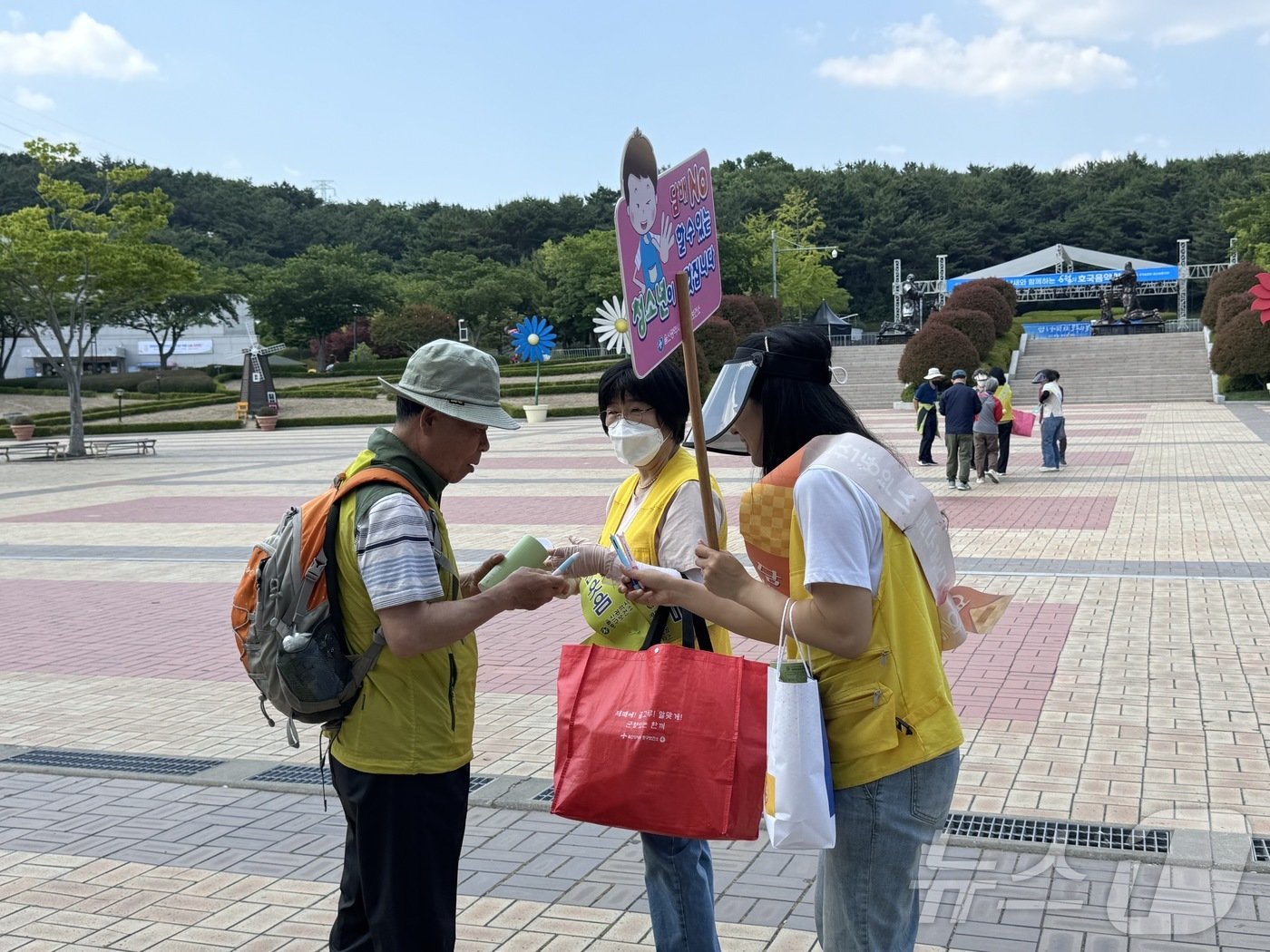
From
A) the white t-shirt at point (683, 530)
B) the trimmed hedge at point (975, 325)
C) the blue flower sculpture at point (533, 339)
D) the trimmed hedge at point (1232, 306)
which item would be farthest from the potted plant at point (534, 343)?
the white t-shirt at point (683, 530)

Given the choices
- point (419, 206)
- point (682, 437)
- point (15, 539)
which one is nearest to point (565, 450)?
point (15, 539)

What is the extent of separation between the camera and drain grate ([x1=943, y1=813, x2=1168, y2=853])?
3924 mm

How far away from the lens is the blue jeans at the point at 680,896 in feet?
9.07

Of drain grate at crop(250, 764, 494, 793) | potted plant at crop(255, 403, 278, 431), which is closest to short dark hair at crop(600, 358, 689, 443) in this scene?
drain grate at crop(250, 764, 494, 793)

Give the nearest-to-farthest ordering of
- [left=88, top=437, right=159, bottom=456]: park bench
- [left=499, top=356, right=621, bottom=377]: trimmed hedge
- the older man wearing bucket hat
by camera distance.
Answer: the older man wearing bucket hat, [left=88, top=437, right=159, bottom=456]: park bench, [left=499, top=356, right=621, bottom=377]: trimmed hedge

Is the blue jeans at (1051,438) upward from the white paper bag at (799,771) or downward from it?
downward

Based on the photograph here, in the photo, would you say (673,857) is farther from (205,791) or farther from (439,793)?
(205,791)

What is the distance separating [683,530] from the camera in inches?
113

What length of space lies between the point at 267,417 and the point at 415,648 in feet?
120

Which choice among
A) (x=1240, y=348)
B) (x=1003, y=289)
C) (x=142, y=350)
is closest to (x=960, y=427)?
(x=1240, y=348)

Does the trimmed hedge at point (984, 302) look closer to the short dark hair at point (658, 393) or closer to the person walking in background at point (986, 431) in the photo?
the person walking in background at point (986, 431)

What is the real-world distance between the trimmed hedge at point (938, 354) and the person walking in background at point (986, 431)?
19.0 meters

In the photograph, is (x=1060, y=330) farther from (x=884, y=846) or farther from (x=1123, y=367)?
(x=884, y=846)

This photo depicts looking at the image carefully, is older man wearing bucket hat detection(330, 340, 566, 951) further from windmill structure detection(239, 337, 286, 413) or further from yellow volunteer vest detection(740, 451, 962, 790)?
windmill structure detection(239, 337, 286, 413)
